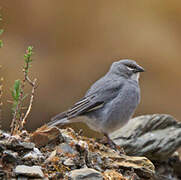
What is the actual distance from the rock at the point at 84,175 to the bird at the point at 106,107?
6.67ft

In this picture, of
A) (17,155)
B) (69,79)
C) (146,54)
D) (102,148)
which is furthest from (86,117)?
(146,54)

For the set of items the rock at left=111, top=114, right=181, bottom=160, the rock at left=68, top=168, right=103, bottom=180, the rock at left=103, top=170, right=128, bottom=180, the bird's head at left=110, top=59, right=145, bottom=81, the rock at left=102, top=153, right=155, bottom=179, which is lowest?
the rock at left=111, top=114, right=181, bottom=160

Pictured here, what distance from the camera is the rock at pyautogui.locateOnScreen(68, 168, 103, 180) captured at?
3.58m

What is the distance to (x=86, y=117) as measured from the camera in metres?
6.00

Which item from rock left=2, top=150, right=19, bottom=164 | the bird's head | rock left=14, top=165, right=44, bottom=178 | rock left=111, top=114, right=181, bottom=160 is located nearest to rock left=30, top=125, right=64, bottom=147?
rock left=2, top=150, right=19, bottom=164

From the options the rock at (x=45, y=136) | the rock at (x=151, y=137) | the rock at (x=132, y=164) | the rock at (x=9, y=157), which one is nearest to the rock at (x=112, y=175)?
the rock at (x=132, y=164)

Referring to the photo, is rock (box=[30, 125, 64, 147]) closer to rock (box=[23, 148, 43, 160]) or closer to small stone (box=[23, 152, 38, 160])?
rock (box=[23, 148, 43, 160])

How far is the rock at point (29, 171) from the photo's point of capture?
3379 millimetres

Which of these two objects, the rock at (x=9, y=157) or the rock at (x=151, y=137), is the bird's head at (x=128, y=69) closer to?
the rock at (x=151, y=137)

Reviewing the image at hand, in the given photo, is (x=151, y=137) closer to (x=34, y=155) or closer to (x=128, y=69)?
(x=128, y=69)

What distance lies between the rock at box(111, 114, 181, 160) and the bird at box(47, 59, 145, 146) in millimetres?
621

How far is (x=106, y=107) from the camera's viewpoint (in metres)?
5.91

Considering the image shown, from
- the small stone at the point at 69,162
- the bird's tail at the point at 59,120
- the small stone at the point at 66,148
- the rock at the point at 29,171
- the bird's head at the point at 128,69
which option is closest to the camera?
the rock at the point at 29,171

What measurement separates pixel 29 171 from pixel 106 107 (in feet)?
8.79
